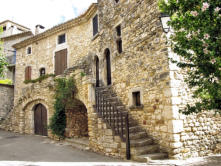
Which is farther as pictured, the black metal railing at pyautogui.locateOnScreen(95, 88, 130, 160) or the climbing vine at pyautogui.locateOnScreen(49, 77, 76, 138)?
the climbing vine at pyautogui.locateOnScreen(49, 77, 76, 138)

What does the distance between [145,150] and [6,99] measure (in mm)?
13014

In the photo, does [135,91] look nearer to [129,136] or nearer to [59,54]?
[129,136]

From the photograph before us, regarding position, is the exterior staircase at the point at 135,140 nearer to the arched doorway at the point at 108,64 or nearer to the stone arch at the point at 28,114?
the arched doorway at the point at 108,64

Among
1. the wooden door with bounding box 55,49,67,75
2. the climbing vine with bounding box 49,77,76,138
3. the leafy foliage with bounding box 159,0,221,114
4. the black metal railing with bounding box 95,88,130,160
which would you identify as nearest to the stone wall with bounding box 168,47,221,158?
the black metal railing with bounding box 95,88,130,160

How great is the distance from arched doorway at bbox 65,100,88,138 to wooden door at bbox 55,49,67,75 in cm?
418

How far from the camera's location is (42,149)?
Answer: 7.51 meters

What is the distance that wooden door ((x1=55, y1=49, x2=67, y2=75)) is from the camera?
514 inches

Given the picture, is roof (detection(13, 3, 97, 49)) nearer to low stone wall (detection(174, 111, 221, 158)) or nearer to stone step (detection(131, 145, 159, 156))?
low stone wall (detection(174, 111, 221, 158))

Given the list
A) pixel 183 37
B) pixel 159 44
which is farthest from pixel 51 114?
pixel 183 37

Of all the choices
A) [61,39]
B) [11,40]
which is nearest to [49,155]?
[61,39]

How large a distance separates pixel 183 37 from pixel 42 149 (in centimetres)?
668

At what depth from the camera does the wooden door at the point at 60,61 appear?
13.1 meters

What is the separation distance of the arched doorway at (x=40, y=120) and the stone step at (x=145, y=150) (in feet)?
24.3

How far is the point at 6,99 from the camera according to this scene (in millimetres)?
14602
